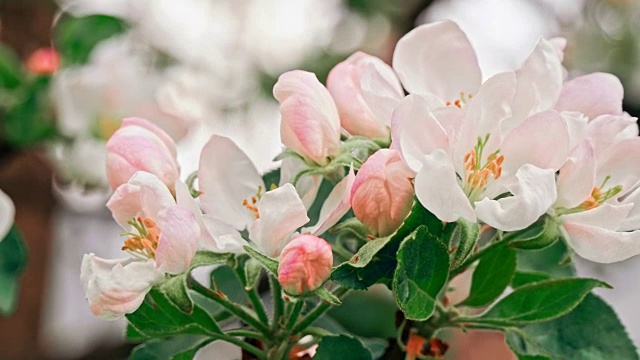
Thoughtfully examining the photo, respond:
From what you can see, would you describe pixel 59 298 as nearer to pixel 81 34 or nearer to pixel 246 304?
pixel 81 34

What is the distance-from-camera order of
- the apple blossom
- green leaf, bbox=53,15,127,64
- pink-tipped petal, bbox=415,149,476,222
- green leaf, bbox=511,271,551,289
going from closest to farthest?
pink-tipped petal, bbox=415,149,476,222
green leaf, bbox=511,271,551,289
the apple blossom
green leaf, bbox=53,15,127,64

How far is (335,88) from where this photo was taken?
430 millimetres

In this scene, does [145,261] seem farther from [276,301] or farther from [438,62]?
[438,62]

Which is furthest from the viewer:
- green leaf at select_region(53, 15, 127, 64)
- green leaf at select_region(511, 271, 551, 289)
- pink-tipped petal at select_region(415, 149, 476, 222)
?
green leaf at select_region(53, 15, 127, 64)

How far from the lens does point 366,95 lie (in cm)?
41

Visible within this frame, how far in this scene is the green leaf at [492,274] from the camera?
1.37 ft

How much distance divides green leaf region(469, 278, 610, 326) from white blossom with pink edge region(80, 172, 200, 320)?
0.47 ft

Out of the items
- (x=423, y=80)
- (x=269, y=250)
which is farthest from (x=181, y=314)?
(x=423, y=80)

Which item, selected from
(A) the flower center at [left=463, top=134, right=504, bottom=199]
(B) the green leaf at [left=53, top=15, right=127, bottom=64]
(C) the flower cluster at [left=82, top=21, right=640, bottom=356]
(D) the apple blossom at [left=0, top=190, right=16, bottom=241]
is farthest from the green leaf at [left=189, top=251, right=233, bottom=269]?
(B) the green leaf at [left=53, top=15, right=127, bottom=64]

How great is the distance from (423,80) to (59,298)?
5.73 ft

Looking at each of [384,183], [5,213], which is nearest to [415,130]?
[384,183]

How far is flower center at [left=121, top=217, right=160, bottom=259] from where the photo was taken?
0.38m

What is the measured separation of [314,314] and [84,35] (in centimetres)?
72

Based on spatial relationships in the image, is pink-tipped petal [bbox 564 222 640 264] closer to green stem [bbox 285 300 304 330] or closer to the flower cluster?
the flower cluster
